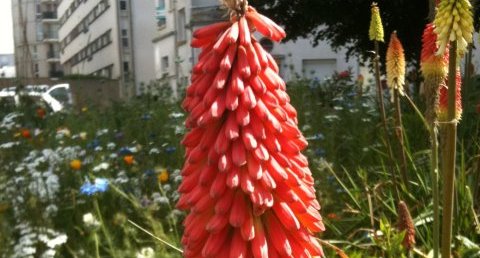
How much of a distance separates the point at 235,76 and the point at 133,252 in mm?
2322

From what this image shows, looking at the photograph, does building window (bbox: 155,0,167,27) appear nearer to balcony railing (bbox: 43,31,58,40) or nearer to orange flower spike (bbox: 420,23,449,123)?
balcony railing (bbox: 43,31,58,40)

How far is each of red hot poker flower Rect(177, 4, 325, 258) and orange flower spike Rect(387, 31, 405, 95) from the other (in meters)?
1.19

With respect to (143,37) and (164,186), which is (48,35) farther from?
(164,186)

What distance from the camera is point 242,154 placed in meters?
1.34

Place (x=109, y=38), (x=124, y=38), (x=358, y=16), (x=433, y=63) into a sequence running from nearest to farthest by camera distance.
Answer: (x=433, y=63), (x=358, y=16), (x=109, y=38), (x=124, y=38)

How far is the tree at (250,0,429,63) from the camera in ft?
35.6

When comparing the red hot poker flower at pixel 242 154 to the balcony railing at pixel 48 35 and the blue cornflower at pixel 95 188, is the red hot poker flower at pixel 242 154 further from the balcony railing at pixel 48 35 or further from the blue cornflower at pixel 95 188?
the balcony railing at pixel 48 35

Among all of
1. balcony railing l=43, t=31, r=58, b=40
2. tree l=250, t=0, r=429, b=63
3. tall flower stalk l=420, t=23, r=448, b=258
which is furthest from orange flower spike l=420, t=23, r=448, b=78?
balcony railing l=43, t=31, r=58, b=40

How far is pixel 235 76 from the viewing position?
1.35 metres

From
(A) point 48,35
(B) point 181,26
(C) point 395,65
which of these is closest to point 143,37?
(B) point 181,26

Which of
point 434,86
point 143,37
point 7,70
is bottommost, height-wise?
point 434,86

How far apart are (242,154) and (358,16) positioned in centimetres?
1054

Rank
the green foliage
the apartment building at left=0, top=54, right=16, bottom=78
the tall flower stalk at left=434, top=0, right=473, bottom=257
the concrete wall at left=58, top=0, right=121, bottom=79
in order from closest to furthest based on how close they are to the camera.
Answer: the tall flower stalk at left=434, top=0, right=473, bottom=257
the green foliage
the apartment building at left=0, top=54, right=16, bottom=78
the concrete wall at left=58, top=0, right=121, bottom=79

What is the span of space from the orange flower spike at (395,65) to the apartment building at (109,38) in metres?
9.01
